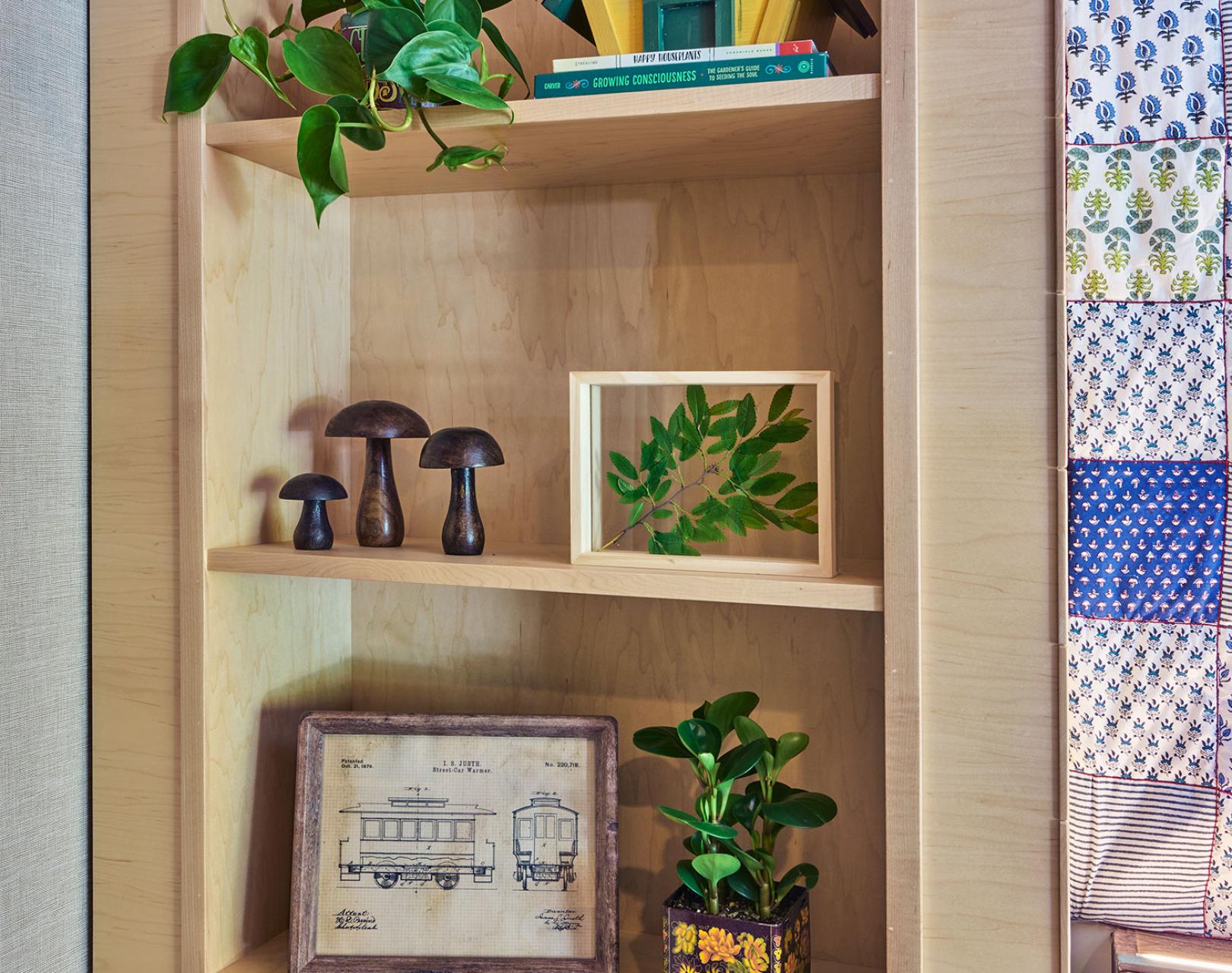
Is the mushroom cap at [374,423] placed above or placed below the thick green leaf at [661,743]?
above

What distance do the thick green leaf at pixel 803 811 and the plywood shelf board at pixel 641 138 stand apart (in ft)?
2.30

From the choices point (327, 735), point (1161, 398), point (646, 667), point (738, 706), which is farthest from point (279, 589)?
point (1161, 398)

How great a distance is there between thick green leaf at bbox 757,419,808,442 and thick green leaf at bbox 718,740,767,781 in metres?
0.33

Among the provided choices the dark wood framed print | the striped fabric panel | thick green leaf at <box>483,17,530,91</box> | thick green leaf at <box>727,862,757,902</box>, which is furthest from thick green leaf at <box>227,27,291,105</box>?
the striped fabric panel

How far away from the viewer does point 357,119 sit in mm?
1033

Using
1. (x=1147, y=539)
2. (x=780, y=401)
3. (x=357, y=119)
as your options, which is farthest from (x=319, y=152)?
(x=1147, y=539)

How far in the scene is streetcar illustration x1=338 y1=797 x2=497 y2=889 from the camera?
46.9 inches

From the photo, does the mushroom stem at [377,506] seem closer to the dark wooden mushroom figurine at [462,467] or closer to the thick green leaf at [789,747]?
the dark wooden mushroom figurine at [462,467]

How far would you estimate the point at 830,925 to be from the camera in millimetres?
1242

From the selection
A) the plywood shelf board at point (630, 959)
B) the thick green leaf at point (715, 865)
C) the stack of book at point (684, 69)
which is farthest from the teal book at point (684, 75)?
the plywood shelf board at point (630, 959)

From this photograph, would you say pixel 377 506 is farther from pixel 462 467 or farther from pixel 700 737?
pixel 700 737

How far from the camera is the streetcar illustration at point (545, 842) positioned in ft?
3.85

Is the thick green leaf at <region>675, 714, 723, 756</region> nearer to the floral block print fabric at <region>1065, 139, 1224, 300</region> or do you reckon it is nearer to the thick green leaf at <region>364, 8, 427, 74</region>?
the floral block print fabric at <region>1065, 139, 1224, 300</region>

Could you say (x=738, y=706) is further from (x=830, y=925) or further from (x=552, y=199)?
(x=552, y=199)
